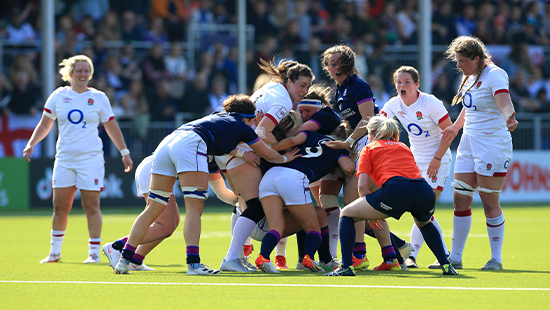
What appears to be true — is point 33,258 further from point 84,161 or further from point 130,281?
point 130,281

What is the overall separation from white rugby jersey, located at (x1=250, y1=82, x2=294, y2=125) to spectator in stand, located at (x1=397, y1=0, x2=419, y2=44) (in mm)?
13882

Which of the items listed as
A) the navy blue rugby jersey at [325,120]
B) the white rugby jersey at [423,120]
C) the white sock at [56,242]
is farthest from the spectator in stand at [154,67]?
the navy blue rugby jersey at [325,120]

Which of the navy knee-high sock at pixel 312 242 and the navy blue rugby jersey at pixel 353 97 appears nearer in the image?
the navy knee-high sock at pixel 312 242

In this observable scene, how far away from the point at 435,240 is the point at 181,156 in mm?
2191

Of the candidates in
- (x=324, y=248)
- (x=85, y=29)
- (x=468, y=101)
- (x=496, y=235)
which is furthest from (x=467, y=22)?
(x=324, y=248)

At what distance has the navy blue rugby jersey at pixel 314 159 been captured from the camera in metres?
6.36

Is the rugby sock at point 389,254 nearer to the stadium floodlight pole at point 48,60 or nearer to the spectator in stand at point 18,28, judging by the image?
the stadium floodlight pole at point 48,60

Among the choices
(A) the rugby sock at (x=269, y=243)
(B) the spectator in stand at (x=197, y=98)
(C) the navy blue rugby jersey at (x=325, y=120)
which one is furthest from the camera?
(B) the spectator in stand at (x=197, y=98)

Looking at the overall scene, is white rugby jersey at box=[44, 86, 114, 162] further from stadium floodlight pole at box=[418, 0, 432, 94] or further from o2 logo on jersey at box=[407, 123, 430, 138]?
stadium floodlight pole at box=[418, 0, 432, 94]

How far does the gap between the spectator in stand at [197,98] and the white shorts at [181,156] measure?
34.4 feet

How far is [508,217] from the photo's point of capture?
43.2 feet

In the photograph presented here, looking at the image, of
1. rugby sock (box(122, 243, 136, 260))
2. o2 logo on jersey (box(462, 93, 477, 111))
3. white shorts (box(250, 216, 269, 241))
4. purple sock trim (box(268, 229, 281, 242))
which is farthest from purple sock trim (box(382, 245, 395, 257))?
rugby sock (box(122, 243, 136, 260))

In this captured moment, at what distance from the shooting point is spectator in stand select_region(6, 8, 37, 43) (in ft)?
54.5

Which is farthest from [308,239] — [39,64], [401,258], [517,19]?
[517,19]
